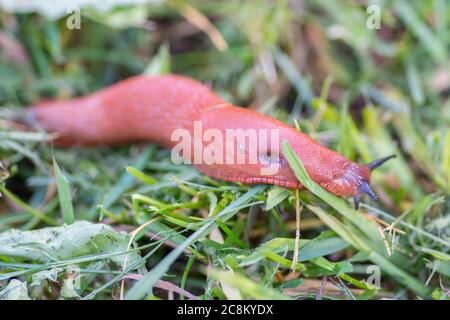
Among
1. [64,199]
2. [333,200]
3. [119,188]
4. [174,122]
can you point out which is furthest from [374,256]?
[64,199]

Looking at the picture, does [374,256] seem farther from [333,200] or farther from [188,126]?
[188,126]

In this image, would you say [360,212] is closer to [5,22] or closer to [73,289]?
[73,289]

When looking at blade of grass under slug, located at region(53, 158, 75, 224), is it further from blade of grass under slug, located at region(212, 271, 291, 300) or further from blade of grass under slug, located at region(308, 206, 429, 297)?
blade of grass under slug, located at region(308, 206, 429, 297)

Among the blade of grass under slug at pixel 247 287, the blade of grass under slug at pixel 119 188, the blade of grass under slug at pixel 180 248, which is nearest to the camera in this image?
the blade of grass under slug at pixel 247 287

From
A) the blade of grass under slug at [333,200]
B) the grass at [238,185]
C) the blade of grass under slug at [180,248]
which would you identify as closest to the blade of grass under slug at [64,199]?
the grass at [238,185]

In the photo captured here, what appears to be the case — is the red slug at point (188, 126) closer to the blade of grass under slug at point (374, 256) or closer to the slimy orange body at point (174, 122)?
the slimy orange body at point (174, 122)

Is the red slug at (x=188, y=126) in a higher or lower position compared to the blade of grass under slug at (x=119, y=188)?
higher
